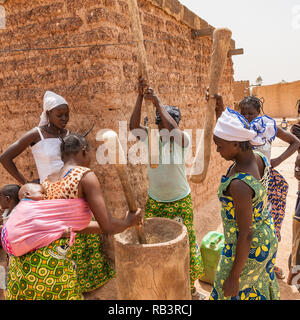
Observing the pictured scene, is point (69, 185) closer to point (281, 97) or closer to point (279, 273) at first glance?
point (279, 273)

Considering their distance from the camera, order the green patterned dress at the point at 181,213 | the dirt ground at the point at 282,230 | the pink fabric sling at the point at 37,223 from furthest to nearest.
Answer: the dirt ground at the point at 282,230
the green patterned dress at the point at 181,213
the pink fabric sling at the point at 37,223

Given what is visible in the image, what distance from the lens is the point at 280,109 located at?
2091 cm

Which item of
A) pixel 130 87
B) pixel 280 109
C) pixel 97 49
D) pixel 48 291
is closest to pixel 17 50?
pixel 97 49

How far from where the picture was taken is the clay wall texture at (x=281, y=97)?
65.4 feet

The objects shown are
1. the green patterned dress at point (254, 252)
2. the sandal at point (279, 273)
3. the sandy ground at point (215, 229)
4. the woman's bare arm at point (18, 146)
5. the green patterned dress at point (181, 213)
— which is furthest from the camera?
the sandal at point (279, 273)

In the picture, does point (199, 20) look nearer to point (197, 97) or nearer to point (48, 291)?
point (197, 97)

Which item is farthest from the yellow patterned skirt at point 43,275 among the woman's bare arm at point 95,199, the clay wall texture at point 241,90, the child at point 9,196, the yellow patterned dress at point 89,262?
the clay wall texture at point 241,90

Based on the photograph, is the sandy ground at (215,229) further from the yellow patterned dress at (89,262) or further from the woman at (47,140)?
the woman at (47,140)

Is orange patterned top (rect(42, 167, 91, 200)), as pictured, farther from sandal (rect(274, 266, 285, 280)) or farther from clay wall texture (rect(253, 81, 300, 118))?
clay wall texture (rect(253, 81, 300, 118))

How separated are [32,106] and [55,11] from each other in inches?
39.1

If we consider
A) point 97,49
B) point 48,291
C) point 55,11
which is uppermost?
point 55,11

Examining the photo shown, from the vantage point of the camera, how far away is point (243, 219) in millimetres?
1629

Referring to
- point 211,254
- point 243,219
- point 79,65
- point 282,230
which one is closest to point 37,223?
point 243,219
